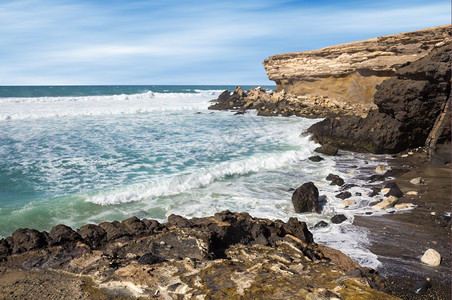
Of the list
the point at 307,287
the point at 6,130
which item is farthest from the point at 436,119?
the point at 6,130

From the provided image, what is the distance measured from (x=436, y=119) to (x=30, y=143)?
16.8m

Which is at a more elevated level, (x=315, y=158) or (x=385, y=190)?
(x=315, y=158)

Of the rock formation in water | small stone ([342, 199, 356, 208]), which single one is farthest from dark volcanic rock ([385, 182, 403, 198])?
the rock formation in water

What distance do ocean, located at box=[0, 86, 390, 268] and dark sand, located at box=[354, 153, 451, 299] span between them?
0.30 m

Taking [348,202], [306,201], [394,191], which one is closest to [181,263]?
[306,201]

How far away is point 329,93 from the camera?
26812mm

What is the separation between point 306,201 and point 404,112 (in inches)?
296

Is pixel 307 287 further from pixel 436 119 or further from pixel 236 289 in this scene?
pixel 436 119

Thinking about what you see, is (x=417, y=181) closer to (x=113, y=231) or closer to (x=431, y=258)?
(x=431, y=258)

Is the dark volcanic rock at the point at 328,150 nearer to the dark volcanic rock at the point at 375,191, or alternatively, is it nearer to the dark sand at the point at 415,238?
the dark sand at the point at 415,238

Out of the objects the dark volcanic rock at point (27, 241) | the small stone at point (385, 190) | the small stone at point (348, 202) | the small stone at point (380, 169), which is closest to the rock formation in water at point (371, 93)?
the small stone at point (380, 169)

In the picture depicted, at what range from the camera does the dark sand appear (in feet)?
14.8

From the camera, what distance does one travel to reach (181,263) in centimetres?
395

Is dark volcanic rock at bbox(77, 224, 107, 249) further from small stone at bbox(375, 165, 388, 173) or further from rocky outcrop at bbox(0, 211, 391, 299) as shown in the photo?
small stone at bbox(375, 165, 388, 173)
